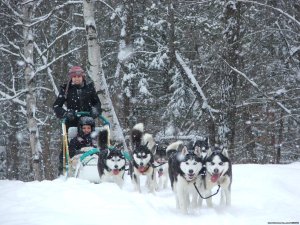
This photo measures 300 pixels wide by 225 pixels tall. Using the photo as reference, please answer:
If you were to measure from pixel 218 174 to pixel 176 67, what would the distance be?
30.7ft

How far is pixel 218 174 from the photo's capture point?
473cm

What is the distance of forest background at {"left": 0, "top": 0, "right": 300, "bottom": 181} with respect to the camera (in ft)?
32.2

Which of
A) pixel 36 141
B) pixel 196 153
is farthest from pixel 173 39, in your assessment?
pixel 196 153

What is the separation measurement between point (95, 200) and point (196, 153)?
4.66 ft

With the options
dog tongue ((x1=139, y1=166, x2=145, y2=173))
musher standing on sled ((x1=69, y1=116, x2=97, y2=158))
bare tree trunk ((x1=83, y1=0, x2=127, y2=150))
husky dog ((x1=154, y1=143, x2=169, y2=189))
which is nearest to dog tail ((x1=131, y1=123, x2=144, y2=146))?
husky dog ((x1=154, y1=143, x2=169, y2=189))

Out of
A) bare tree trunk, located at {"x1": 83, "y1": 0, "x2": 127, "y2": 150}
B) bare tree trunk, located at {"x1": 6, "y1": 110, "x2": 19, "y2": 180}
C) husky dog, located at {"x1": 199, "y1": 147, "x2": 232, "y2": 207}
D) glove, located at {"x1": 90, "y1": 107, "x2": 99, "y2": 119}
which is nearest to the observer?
husky dog, located at {"x1": 199, "y1": 147, "x2": 232, "y2": 207}

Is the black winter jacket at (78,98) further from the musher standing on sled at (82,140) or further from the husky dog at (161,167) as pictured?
the husky dog at (161,167)

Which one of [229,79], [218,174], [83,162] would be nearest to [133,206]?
[218,174]

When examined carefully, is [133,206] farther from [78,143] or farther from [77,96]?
[77,96]

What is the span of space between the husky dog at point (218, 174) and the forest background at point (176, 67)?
375cm

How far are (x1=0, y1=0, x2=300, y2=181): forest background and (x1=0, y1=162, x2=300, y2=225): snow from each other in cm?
301

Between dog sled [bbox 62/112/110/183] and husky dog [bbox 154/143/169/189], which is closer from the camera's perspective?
dog sled [bbox 62/112/110/183]

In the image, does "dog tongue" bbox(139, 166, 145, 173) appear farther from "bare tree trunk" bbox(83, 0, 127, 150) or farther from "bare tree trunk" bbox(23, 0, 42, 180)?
"bare tree trunk" bbox(23, 0, 42, 180)

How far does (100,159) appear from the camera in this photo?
6215 mm
